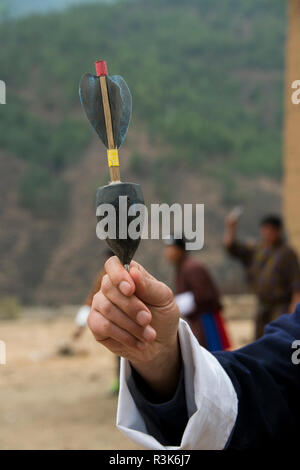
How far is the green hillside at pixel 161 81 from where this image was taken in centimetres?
2692

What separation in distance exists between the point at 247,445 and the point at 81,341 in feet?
31.4

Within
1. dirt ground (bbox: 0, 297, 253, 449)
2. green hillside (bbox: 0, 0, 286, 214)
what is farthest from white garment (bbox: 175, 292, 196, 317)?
green hillside (bbox: 0, 0, 286, 214)

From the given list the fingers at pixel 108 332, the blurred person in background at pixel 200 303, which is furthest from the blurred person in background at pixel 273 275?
the fingers at pixel 108 332

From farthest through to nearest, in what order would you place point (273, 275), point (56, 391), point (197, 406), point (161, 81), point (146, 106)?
point (161, 81) → point (146, 106) → point (56, 391) → point (273, 275) → point (197, 406)

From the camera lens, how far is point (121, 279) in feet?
3.72

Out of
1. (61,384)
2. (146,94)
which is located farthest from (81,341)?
(146,94)

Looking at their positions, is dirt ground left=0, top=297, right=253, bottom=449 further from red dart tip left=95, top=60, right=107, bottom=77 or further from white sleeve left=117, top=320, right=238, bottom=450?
red dart tip left=95, top=60, right=107, bottom=77

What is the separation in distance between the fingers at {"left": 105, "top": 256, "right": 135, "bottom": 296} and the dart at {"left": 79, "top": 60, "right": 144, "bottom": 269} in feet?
0.11

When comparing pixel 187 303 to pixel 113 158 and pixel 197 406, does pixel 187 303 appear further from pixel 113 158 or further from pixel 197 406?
pixel 113 158

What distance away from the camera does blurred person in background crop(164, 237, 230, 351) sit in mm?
5137

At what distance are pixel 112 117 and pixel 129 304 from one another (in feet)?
1.19

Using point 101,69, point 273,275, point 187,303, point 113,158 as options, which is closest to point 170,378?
point 113,158

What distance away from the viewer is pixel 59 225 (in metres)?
23.9

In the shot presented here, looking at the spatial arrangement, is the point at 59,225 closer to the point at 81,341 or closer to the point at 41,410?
the point at 81,341
